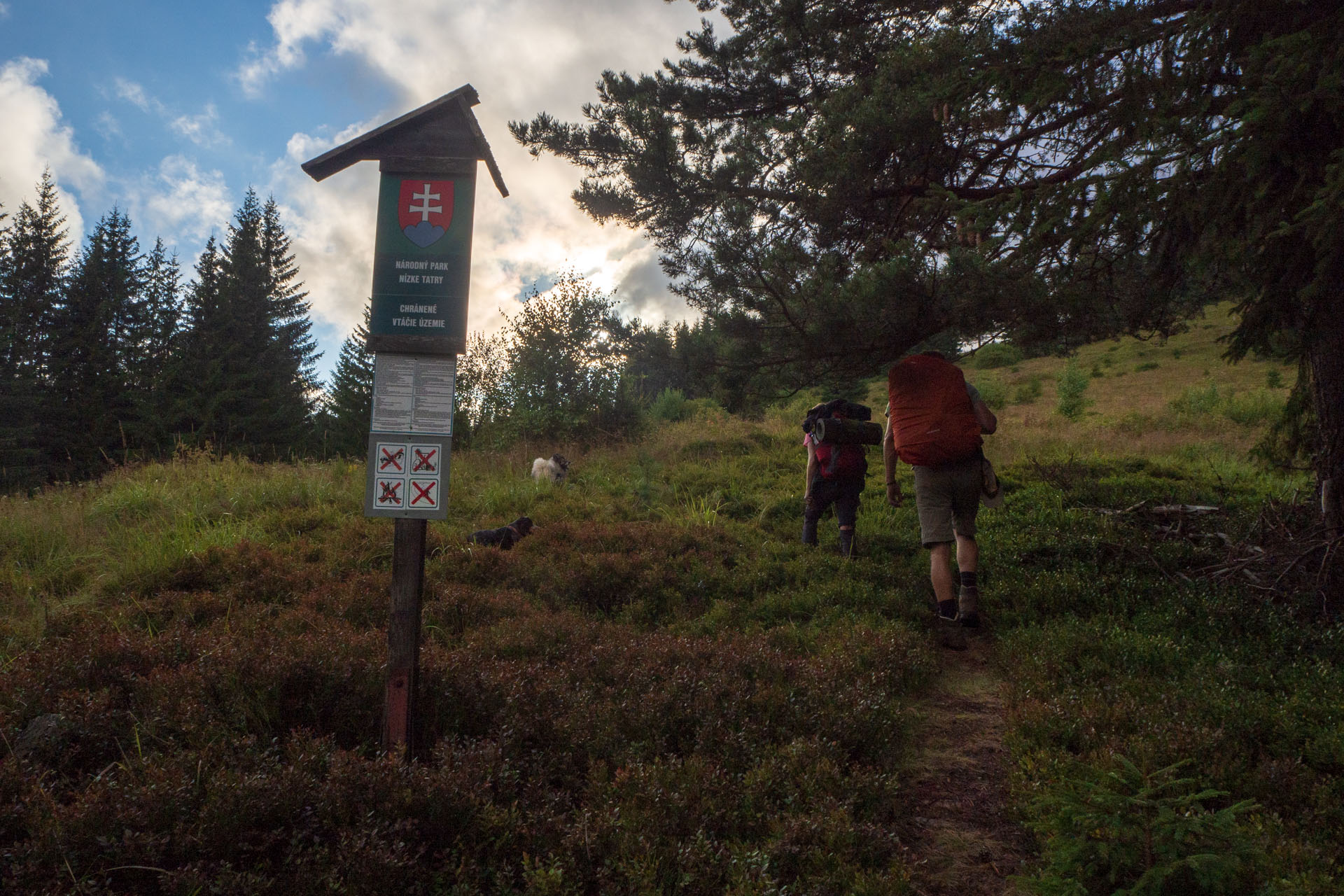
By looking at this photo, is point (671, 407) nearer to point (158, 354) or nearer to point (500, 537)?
point (500, 537)

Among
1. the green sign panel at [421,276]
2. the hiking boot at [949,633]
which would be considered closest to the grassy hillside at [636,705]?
the hiking boot at [949,633]

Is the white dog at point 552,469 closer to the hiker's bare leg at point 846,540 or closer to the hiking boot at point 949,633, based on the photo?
the hiker's bare leg at point 846,540

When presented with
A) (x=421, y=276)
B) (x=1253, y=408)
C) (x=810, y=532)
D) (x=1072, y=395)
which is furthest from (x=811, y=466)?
(x=1072, y=395)

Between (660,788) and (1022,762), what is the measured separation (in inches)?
73.5

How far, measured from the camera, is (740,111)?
35.4 ft

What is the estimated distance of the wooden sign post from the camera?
136 inches

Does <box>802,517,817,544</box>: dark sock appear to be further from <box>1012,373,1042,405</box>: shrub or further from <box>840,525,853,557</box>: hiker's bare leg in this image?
<box>1012,373,1042,405</box>: shrub

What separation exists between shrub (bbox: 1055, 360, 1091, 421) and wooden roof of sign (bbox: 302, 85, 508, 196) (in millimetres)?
21336

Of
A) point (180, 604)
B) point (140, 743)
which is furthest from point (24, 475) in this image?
point (140, 743)

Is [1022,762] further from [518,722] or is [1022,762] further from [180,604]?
[180,604]

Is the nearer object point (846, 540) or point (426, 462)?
point (426, 462)

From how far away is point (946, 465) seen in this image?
6.09 metres

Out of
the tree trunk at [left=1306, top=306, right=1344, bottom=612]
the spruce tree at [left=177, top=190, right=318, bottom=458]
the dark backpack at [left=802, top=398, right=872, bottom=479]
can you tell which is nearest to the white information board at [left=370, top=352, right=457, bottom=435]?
the dark backpack at [left=802, top=398, right=872, bottom=479]

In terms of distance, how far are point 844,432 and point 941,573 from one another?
7.41 feet
